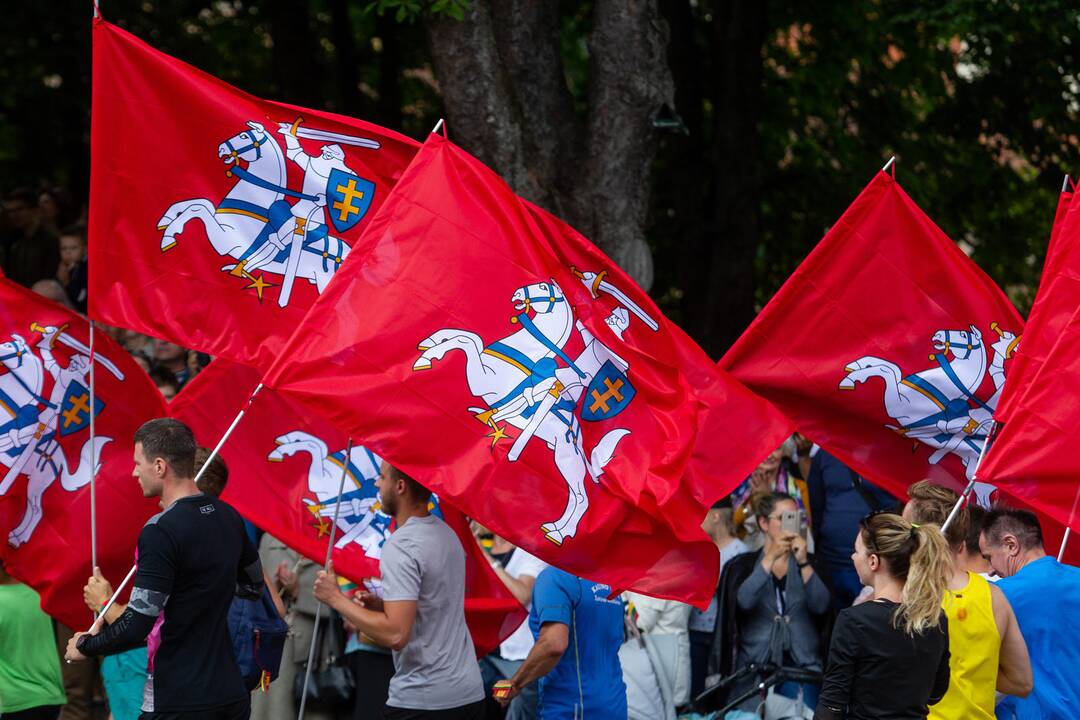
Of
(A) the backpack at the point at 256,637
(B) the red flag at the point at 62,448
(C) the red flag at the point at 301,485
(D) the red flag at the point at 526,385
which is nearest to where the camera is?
(D) the red flag at the point at 526,385

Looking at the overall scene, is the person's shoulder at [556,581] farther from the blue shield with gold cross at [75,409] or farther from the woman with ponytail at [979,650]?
the blue shield with gold cross at [75,409]

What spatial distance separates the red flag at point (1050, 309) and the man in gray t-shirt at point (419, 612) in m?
2.50

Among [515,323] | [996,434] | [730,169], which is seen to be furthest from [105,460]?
[730,169]

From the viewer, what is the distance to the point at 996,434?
7.52 metres

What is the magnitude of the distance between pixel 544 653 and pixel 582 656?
34 cm

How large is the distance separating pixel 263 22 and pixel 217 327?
1042 cm

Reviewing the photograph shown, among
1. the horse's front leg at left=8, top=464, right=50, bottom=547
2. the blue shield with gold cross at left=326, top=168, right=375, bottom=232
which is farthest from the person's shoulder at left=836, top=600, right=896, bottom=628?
the horse's front leg at left=8, top=464, right=50, bottom=547

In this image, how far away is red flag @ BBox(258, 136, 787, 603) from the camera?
21.7 feet

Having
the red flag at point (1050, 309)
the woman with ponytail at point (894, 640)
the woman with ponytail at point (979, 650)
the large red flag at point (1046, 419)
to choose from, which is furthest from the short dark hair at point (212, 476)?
the red flag at point (1050, 309)

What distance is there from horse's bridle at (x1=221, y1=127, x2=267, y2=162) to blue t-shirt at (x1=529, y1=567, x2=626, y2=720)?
2.36 metres

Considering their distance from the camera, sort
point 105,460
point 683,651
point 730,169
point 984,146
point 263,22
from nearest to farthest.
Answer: point 105,460, point 683,651, point 730,169, point 984,146, point 263,22

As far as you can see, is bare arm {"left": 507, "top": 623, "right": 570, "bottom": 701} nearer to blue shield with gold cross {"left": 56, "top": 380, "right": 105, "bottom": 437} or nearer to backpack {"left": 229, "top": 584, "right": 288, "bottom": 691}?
backpack {"left": 229, "top": 584, "right": 288, "bottom": 691}

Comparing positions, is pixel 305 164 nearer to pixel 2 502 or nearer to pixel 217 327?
pixel 217 327

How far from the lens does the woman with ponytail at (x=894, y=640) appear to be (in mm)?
5910
